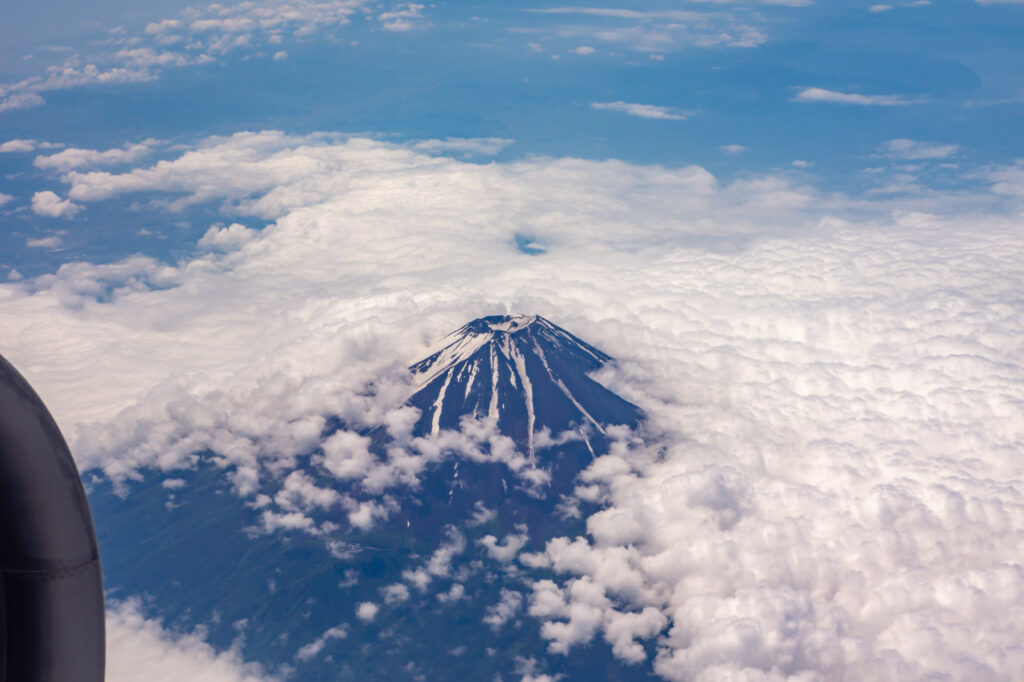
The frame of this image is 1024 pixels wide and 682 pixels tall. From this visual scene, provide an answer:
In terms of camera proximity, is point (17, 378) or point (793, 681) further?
point (793, 681)

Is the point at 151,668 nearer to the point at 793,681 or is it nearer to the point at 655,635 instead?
the point at 655,635

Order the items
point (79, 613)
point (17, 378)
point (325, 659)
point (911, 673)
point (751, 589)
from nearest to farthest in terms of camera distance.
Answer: point (17, 378)
point (79, 613)
point (911, 673)
point (751, 589)
point (325, 659)

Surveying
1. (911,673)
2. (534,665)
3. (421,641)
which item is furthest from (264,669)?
(911,673)

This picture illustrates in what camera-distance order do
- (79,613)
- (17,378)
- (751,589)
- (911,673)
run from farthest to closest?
(751,589) → (911,673) → (79,613) → (17,378)

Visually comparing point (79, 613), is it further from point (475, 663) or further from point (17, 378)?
point (475, 663)

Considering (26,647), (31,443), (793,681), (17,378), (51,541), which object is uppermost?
(17,378)

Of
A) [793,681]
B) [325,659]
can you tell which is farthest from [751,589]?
[325,659]

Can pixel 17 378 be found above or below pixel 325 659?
above

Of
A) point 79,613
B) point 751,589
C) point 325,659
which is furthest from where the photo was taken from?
point 325,659

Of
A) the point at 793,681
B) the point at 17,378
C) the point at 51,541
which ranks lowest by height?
the point at 793,681
